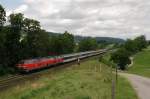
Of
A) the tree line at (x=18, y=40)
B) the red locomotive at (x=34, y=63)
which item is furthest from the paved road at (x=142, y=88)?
the tree line at (x=18, y=40)

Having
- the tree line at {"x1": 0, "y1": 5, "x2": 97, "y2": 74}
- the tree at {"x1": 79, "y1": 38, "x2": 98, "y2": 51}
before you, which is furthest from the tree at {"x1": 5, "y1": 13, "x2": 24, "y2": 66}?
the tree at {"x1": 79, "y1": 38, "x2": 98, "y2": 51}

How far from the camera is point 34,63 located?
6153 centimetres

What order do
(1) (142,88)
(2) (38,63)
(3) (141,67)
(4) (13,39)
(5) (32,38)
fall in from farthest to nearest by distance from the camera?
(3) (141,67), (5) (32,38), (4) (13,39), (2) (38,63), (1) (142,88)

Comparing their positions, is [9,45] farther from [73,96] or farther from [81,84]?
[73,96]

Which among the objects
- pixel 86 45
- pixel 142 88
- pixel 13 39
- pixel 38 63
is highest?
pixel 13 39

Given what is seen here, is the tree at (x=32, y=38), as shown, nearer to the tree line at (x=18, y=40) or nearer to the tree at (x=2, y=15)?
the tree line at (x=18, y=40)

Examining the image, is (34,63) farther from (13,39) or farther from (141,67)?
(141,67)

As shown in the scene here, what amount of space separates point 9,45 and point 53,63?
1032 cm

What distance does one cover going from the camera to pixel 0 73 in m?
62.2

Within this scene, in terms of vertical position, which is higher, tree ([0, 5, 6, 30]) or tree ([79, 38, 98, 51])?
tree ([0, 5, 6, 30])

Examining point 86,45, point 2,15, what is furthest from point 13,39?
point 86,45

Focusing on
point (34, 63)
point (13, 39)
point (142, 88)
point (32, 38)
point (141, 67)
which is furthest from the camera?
point (141, 67)

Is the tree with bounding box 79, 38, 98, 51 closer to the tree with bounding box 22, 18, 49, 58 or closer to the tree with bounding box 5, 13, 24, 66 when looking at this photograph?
the tree with bounding box 22, 18, 49, 58

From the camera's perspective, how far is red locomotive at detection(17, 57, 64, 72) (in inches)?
2343
